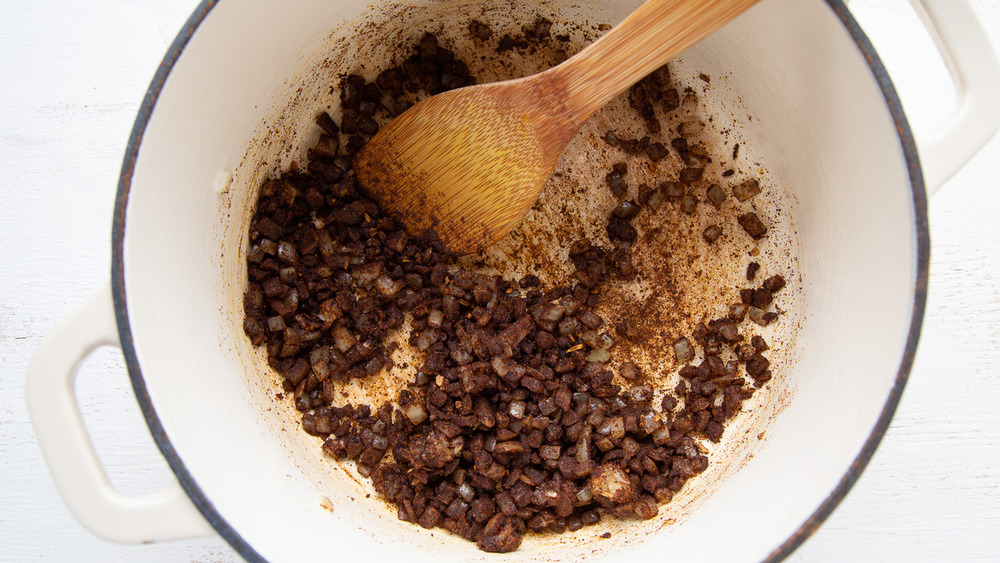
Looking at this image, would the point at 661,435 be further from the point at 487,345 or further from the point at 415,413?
the point at 415,413

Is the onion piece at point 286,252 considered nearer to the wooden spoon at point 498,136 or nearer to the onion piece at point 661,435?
the wooden spoon at point 498,136

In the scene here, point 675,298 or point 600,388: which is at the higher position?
point 675,298

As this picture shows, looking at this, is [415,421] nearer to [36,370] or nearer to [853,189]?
[36,370]

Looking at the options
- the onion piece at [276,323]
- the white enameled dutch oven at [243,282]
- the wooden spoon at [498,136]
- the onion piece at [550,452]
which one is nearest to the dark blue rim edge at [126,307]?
the white enameled dutch oven at [243,282]

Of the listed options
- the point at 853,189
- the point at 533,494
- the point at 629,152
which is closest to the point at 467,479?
the point at 533,494

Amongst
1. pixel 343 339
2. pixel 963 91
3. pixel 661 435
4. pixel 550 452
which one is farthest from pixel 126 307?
pixel 963 91

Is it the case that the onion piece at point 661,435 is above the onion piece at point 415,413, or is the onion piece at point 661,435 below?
→ below
